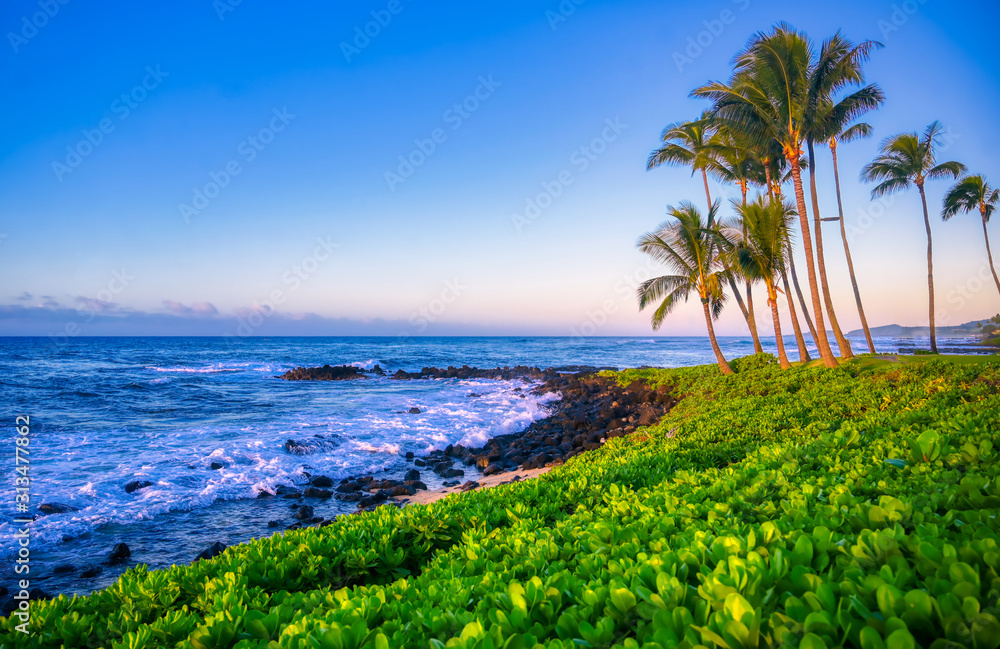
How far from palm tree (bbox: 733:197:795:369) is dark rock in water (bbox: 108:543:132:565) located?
18688mm

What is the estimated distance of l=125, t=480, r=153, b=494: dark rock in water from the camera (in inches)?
348

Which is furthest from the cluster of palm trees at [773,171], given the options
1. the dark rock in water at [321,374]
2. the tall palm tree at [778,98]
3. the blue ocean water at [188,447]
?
the dark rock in water at [321,374]

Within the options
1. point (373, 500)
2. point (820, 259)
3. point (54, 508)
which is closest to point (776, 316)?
point (820, 259)

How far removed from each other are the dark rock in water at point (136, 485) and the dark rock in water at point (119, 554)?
2.82m

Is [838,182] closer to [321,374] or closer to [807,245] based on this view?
[807,245]

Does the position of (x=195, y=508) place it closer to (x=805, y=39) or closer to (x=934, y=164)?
(x=805, y=39)

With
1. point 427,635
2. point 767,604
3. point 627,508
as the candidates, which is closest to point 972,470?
point 627,508

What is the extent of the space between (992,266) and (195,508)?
38663 millimetres

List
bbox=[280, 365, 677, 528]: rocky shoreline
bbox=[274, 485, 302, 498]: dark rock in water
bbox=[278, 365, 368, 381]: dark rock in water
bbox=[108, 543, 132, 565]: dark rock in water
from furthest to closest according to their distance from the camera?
bbox=[278, 365, 368, 381]: dark rock in water → bbox=[280, 365, 677, 528]: rocky shoreline → bbox=[274, 485, 302, 498]: dark rock in water → bbox=[108, 543, 132, 565]: dark rock in water

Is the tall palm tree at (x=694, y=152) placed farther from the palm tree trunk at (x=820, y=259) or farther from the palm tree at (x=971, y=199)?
the palm tree at (x=971, y=199)

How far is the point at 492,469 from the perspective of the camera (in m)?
11.2

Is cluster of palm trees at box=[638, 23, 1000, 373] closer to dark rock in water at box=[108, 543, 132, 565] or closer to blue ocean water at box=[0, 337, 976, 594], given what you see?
blue ocean water at box=[0, 337, 976, 594]

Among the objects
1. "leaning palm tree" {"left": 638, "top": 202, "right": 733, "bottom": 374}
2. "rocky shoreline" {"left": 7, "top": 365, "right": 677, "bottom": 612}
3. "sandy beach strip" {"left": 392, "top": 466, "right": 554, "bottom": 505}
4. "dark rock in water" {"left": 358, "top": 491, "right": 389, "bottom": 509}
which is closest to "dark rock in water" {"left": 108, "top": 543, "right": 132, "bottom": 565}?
"rocky shoreline" {"left": 7, "top": 365, "right": 677, "bottom": 612}

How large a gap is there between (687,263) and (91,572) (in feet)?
63.0
